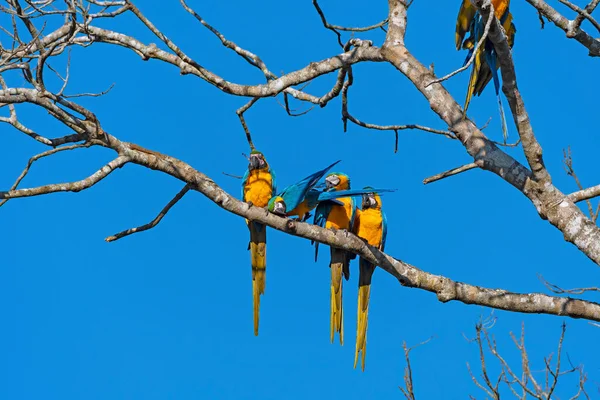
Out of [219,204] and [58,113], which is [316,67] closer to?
[219,204]

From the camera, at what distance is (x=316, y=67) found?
4.44 meters

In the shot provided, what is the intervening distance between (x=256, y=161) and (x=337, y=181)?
858 millimetres

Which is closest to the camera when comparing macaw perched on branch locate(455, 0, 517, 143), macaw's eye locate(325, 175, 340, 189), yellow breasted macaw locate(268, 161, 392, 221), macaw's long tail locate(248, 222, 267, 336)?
macaw perched on branch locate(455, 0, 517, 143)

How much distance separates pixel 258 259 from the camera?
19.9 ft

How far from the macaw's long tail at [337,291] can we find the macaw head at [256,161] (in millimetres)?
962

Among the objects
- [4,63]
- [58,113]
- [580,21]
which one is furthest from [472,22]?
[4,63]

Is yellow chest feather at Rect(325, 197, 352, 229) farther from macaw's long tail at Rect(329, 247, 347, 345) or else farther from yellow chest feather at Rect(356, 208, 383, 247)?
macaw's long tail at Rect(329, 247, 347, 345)

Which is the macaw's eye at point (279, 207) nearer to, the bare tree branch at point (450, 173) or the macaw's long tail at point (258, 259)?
the macaw's long tail at point (258, 259)

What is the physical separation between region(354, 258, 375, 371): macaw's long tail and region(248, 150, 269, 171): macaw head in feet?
3.83

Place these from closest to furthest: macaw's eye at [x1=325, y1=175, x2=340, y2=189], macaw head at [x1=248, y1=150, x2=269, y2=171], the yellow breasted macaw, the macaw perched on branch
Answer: the macaw perched on branch → the yellow breasted macaw → macaw head at [x1=248, y1=150, x2=269, y2=171] → macaw's eye at [x1=325, y1=175, x2=340, y2=189]

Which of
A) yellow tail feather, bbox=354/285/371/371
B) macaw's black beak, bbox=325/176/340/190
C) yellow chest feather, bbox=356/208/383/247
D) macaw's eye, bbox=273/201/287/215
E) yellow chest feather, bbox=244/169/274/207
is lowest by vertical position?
yellow tail feather, bbox=354/285/371/371

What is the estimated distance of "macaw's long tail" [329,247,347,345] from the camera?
612cm

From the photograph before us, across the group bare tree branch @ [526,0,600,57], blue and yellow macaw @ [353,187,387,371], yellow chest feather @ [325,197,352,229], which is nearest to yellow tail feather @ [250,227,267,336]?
yellow chest feather @ [325,197,352,229]

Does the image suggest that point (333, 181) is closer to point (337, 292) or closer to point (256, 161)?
point (256, 161)
